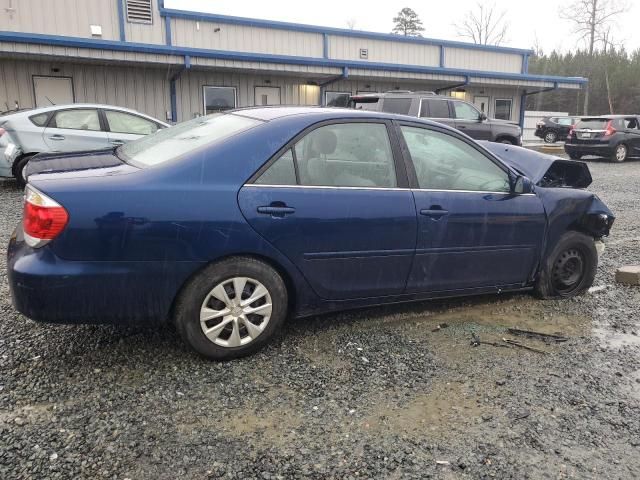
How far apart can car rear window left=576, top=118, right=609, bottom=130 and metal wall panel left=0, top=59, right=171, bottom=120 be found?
44.1 feet

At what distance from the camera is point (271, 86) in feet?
58.9

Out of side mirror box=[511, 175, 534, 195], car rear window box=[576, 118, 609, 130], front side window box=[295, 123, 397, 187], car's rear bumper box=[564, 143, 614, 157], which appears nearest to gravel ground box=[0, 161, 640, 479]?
side mirror box=[511, 175, 534, 195]

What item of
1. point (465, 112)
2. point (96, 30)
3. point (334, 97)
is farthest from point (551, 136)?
point (96, 30)

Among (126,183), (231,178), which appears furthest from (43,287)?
(231,178)

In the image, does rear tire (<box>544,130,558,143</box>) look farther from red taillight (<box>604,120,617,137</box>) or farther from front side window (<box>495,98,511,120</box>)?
red taillight (<box>604,120,617,137</box>)

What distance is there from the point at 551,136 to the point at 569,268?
87.6 feet

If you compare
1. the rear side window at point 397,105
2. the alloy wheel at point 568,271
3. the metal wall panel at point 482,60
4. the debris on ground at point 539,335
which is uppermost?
the metal wall panel at point 482,60

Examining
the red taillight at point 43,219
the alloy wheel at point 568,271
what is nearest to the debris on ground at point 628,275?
the alloy wheel at point 568,271

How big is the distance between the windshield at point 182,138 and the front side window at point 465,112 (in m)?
11.1

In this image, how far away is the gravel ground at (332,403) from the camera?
2439mm

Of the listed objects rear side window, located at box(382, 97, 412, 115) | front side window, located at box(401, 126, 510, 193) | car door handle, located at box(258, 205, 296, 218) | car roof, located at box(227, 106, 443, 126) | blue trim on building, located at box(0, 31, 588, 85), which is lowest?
car door handle, located at box(258, 205, 296, 218)

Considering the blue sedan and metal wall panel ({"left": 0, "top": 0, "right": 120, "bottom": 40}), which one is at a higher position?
metal wall panel ({"left": 0, "top": 0, "right": 120, "bottom": 40})

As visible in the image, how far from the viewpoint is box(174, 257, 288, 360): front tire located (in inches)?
123

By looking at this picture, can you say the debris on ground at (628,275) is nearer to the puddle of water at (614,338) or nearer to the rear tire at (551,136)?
the puddle of water at (614,338)
